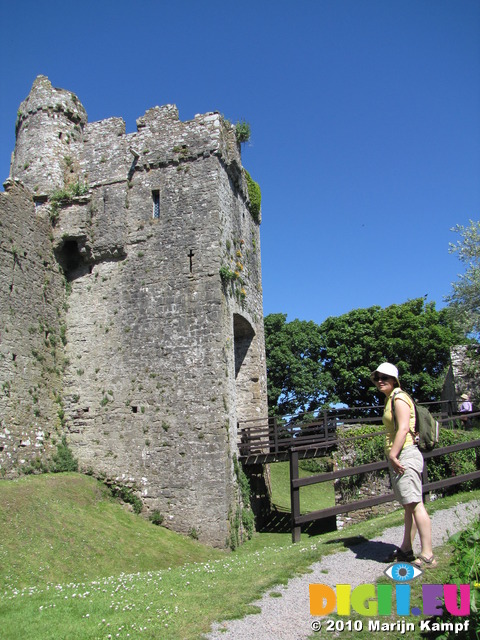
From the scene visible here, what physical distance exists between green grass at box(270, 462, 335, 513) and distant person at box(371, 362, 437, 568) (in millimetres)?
12909

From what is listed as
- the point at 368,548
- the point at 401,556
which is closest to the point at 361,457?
the point at 368,548

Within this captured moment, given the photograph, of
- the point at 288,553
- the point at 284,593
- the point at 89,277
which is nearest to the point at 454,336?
the point at 89,277

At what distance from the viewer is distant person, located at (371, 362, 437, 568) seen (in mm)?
6115

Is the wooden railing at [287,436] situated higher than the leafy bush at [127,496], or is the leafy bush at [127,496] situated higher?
the wooden railing at [287,436]

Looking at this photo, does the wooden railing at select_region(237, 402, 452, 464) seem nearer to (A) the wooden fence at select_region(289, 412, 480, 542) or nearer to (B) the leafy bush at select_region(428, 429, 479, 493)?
(B) the leafy bush at select_region(428, 429, 479, 493)

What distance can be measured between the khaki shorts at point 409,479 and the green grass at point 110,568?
5.63ft

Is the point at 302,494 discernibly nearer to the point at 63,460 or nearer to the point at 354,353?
the point at 63,460

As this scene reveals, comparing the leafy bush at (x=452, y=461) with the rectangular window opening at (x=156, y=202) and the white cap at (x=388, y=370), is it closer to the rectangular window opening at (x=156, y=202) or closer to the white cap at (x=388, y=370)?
the white cap at (x=388, y=370)

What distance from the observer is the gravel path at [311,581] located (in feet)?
17.4

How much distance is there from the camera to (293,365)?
33.6 meters

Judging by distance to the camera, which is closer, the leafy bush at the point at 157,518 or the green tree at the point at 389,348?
the leafy bush at the point at 157,518

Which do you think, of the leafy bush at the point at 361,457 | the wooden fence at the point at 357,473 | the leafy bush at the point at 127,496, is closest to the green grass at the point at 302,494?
the leafy bush at the point at 361,457

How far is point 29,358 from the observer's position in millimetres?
15500

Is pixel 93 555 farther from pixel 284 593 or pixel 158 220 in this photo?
pixel 158 220
